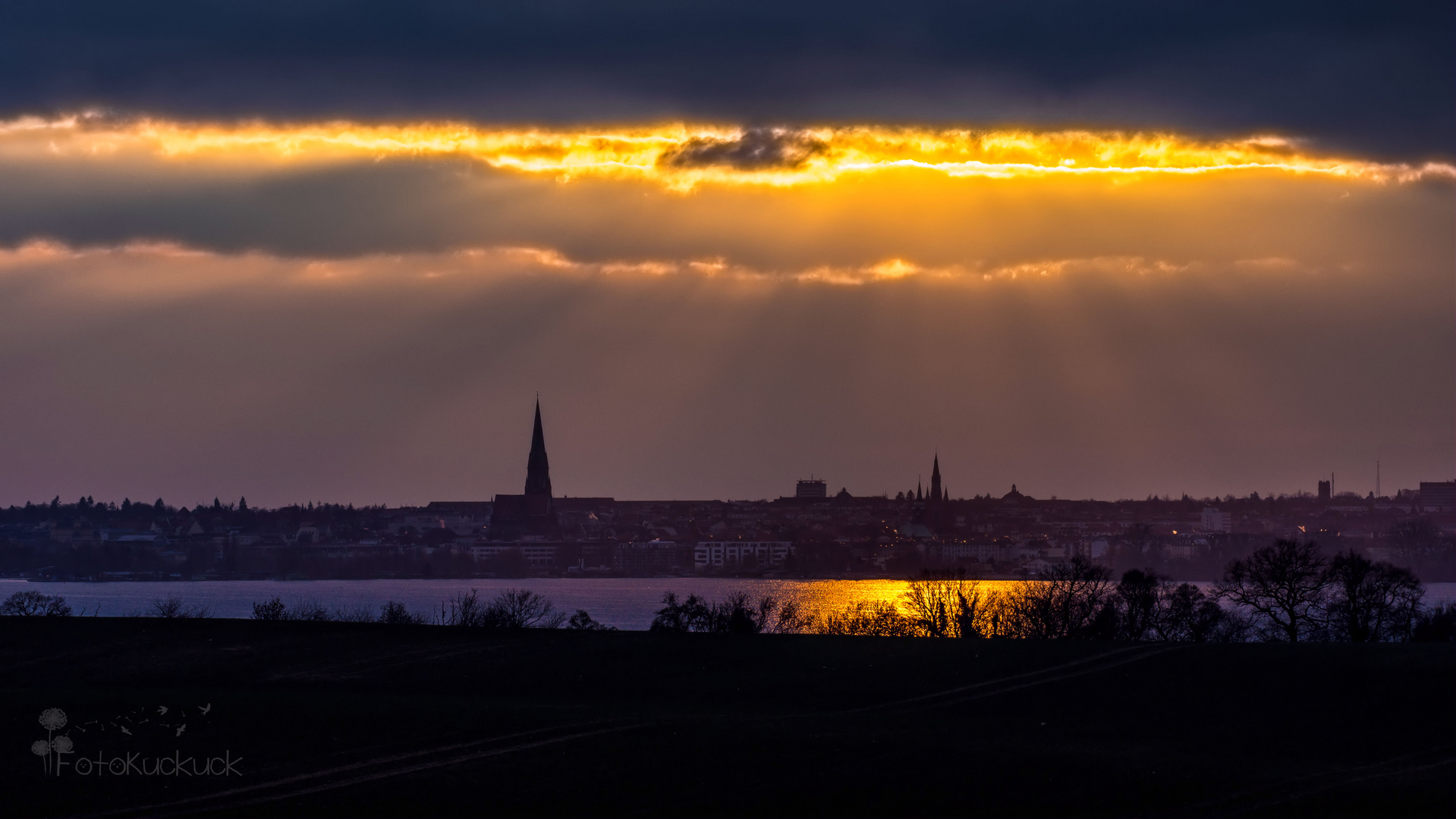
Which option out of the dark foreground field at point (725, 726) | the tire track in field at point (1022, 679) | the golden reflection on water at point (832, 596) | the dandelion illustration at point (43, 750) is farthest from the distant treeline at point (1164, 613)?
the golden reflection on water at point (832, 596)

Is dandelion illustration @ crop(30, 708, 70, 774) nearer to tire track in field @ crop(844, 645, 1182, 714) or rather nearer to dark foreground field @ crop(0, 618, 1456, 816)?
dark foreground field @ crop(0, 618, 1456, 816)

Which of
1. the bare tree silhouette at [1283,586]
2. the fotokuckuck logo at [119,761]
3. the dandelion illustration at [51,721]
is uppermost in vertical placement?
the bare tree silhouette at [1283,586]

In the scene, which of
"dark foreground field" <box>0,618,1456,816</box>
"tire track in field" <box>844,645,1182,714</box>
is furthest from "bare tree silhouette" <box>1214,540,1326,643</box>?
"dark foreground field" <box>0,618,1456,816</box>

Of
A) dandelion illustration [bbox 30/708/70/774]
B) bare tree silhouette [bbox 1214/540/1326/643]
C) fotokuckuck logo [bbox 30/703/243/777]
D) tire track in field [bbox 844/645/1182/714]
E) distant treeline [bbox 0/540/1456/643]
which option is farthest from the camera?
bare tree silhouette [bbox 1214/540/1326/643]

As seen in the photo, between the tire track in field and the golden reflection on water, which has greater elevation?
the tire track in field

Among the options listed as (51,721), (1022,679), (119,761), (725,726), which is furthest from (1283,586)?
(51,721)

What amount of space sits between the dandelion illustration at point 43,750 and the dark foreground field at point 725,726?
222mm

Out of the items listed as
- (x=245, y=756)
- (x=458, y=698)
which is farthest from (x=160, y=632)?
(x=245, y=756)

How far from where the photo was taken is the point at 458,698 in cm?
4059

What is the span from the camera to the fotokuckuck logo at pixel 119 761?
31172mm

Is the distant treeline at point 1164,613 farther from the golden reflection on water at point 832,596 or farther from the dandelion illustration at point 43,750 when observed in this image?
the golden reflection on water at point 832,596

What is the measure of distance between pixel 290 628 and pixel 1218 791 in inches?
1296

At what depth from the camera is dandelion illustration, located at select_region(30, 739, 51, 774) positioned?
31375mm

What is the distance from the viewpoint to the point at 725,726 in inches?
1388
